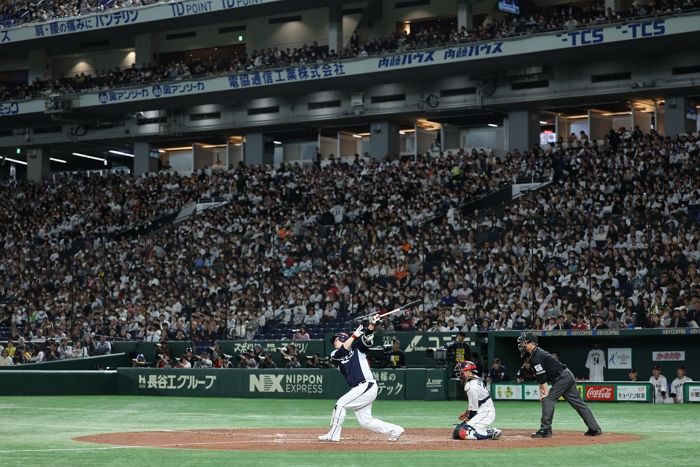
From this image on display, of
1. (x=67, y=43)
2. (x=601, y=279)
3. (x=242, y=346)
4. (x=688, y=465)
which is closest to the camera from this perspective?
(x=688, y=465)

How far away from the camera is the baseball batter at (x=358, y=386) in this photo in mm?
16531

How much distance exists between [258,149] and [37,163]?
49.2 feet

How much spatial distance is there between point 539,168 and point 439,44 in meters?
7.99

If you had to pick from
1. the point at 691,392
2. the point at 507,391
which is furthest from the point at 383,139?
the point at 691,392

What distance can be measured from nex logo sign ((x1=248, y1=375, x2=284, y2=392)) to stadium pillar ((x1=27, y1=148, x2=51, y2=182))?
119 feet

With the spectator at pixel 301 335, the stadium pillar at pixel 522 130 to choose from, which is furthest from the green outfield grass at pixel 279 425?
the stadium pillar at pixel 522 130

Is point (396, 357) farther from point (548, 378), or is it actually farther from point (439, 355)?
point (548, 378)

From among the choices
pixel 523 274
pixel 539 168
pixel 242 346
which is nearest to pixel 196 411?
pixel 242 346

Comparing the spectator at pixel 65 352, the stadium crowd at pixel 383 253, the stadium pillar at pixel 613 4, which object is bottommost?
the spectator at pixel 65 352

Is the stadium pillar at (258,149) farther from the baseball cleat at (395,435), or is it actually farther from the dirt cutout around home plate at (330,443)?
the baseball cleat at (395,435)

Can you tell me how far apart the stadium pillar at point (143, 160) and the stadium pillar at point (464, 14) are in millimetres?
20381

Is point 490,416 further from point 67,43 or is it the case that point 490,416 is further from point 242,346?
point 67,43

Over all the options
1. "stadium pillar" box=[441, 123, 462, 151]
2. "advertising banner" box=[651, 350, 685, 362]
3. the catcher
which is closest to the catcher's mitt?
the catcher

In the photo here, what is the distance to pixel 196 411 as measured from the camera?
2688 centimetres
